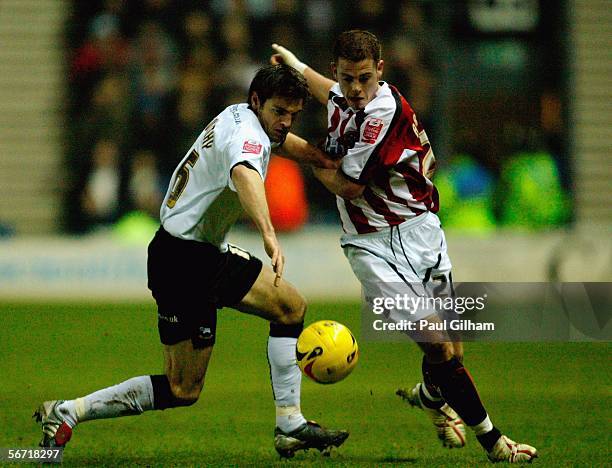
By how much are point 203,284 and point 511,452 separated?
180cm

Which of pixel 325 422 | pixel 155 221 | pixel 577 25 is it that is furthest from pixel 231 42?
pixel 325 422

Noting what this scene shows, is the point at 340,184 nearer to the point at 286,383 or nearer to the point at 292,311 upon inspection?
the point at 292,311

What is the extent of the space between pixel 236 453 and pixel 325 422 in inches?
40.8

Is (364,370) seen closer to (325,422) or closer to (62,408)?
(325,422)

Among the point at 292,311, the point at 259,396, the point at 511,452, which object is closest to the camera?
the point at 511,452

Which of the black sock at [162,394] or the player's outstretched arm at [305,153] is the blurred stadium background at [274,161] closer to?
the black sock at [162,394]

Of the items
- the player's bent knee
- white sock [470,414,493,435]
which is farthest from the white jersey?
white sock [470,414,493,435]

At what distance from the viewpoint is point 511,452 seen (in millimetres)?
5898

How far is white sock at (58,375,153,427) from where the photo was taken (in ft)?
19.7

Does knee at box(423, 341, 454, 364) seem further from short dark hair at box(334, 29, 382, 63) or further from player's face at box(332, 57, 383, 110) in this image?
short dark hair at box(334, 29, 382, 63)

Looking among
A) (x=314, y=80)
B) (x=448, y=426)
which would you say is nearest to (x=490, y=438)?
(x=448, y=426)

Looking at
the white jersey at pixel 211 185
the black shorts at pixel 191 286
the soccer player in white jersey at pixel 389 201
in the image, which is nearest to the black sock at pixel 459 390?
the soccer player in white jersey at pixel 389 201

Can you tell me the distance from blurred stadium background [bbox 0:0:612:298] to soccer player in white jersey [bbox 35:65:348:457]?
273 inches

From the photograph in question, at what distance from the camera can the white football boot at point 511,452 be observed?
5.89 metres
